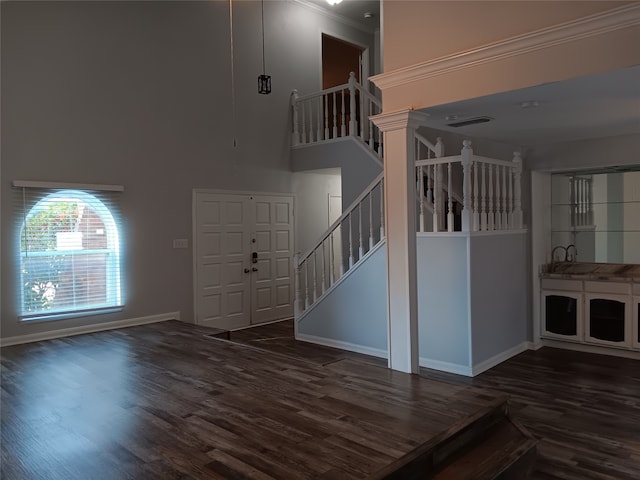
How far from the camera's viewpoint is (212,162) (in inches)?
277

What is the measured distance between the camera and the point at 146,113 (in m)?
6.28

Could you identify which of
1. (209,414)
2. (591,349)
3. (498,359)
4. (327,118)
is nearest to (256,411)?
(209,414)

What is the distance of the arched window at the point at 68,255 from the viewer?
17.4ft

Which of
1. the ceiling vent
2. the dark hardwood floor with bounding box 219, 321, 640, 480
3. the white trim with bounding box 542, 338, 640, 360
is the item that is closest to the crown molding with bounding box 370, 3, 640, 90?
the ceiling vent

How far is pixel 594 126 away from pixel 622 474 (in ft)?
10.7

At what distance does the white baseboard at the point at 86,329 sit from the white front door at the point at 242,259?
1.85ft

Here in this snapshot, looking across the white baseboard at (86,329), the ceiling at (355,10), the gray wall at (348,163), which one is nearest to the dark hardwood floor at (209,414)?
the white baseboard at (86,329)

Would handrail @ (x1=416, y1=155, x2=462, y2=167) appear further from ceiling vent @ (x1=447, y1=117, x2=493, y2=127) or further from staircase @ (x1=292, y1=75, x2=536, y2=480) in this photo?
ceiling vent @ (x1=447, y1=117, x2=493, y2=127)

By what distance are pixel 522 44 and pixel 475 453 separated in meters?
2.63

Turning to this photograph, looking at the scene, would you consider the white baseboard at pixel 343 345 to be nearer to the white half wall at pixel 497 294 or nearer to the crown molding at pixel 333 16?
the white half wall at pixel 497 294

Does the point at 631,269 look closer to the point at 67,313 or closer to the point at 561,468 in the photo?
the point at 561,468

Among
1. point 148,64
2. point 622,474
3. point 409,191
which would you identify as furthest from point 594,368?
point 148,64

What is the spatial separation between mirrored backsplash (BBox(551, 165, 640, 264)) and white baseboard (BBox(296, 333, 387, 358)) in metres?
2.67

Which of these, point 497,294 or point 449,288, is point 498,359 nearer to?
point 497,294
